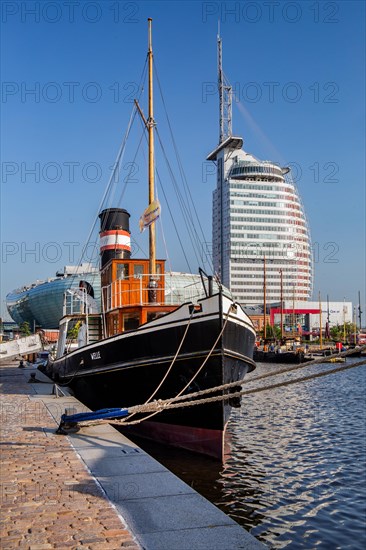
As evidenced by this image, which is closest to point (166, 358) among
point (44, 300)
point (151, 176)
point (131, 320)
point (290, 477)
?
point (131, 320)

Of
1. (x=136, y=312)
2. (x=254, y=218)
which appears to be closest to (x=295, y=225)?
(x=254, y=218)

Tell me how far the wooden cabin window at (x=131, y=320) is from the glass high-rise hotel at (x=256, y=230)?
155m

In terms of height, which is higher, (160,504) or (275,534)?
(160,504)

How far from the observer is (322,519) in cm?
912

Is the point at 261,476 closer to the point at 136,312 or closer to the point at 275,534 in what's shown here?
the point at 275,534

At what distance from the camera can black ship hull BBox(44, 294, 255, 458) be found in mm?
12148

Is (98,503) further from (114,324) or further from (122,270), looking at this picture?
(122,270)

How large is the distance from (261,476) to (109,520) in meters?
6.86

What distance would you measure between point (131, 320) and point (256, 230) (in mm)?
161522

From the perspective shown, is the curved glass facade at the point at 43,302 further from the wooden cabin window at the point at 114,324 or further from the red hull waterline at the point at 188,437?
the red hull waterline at the point at 188,437

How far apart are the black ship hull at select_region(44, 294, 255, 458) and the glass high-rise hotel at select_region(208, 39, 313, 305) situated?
6153 inches

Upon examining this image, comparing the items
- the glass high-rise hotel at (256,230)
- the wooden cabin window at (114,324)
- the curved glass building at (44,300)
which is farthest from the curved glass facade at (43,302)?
the wooden cabin window at (114,324)

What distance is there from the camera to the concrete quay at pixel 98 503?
199 inches

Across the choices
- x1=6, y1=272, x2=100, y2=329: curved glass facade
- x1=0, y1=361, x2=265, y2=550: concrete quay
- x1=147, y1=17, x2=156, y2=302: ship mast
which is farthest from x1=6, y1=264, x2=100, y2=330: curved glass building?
x1=0, y1=361, x2=265, y2=550: concrete quay
